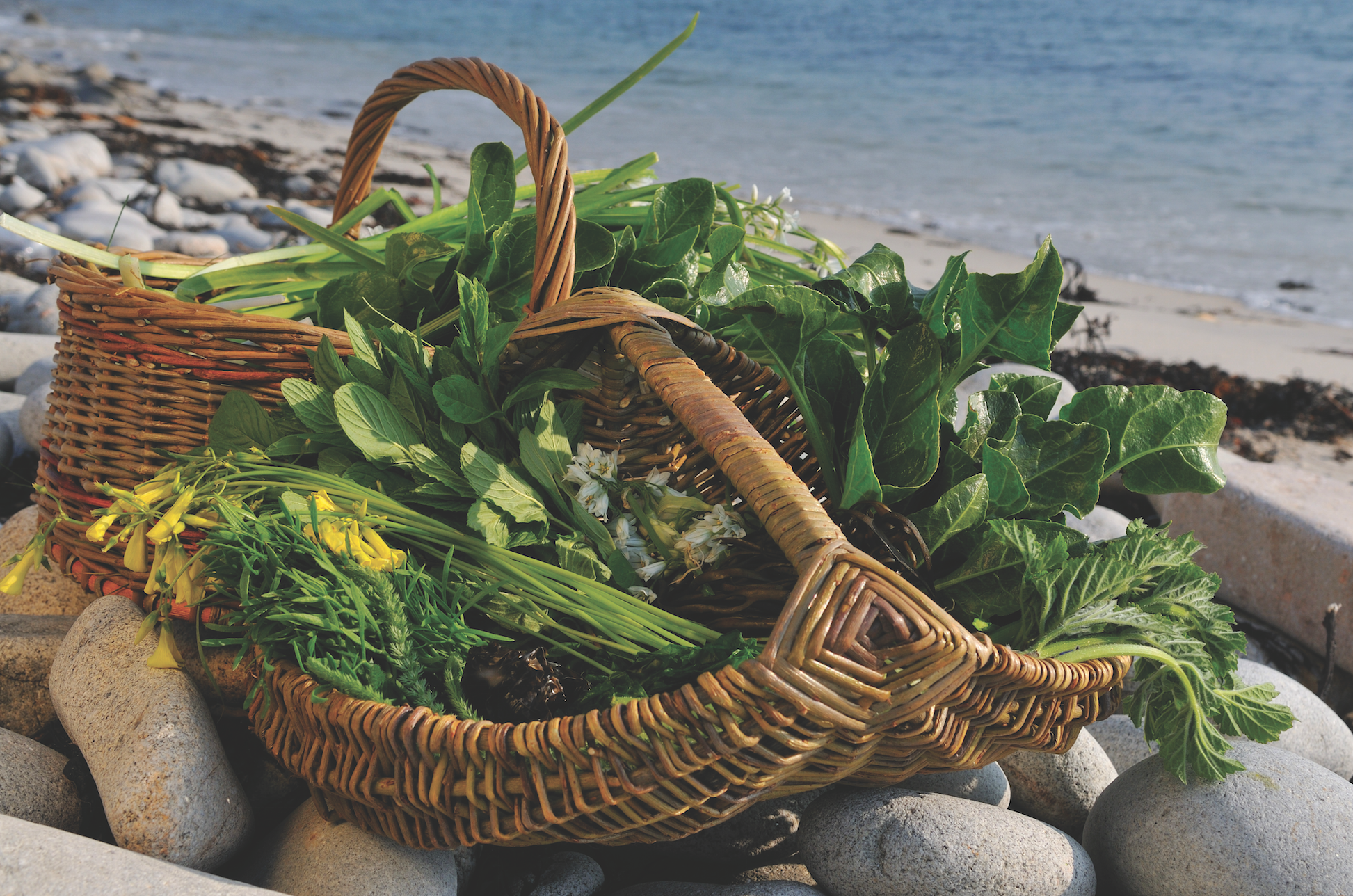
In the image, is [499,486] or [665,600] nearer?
[499,486]

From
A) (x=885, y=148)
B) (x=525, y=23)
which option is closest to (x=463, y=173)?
(x=885, y=148)

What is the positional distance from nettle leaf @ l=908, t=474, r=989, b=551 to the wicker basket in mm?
131

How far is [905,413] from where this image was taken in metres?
1.46

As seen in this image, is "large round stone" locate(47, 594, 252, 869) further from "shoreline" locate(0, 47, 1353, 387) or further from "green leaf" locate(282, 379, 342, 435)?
"shoreline" locate(0, 47, 1353, 387)

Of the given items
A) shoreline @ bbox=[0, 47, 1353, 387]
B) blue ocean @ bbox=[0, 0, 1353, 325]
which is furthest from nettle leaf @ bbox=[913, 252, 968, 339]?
blue ocean @ bbox=[0, 0, 1353, 325]

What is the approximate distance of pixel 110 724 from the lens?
143 cm

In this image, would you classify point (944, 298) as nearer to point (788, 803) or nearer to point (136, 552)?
point (788, 803)

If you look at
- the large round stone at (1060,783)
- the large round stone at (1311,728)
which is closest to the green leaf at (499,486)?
the large round stone at (1060,783)

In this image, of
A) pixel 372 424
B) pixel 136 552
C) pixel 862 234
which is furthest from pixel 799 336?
pixel 862 234

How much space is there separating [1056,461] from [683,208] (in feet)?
2.76

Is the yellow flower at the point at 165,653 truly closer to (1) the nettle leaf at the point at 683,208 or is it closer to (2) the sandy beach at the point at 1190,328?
(1) the nettle leaf at the point at 683,208

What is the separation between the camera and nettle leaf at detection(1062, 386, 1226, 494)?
1.51 m

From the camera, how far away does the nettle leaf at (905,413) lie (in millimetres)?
1429

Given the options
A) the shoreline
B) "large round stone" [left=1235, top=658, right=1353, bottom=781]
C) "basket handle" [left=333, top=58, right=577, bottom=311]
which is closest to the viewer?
"basket handle" [left=333, top=58, right=577, bottom=311]
